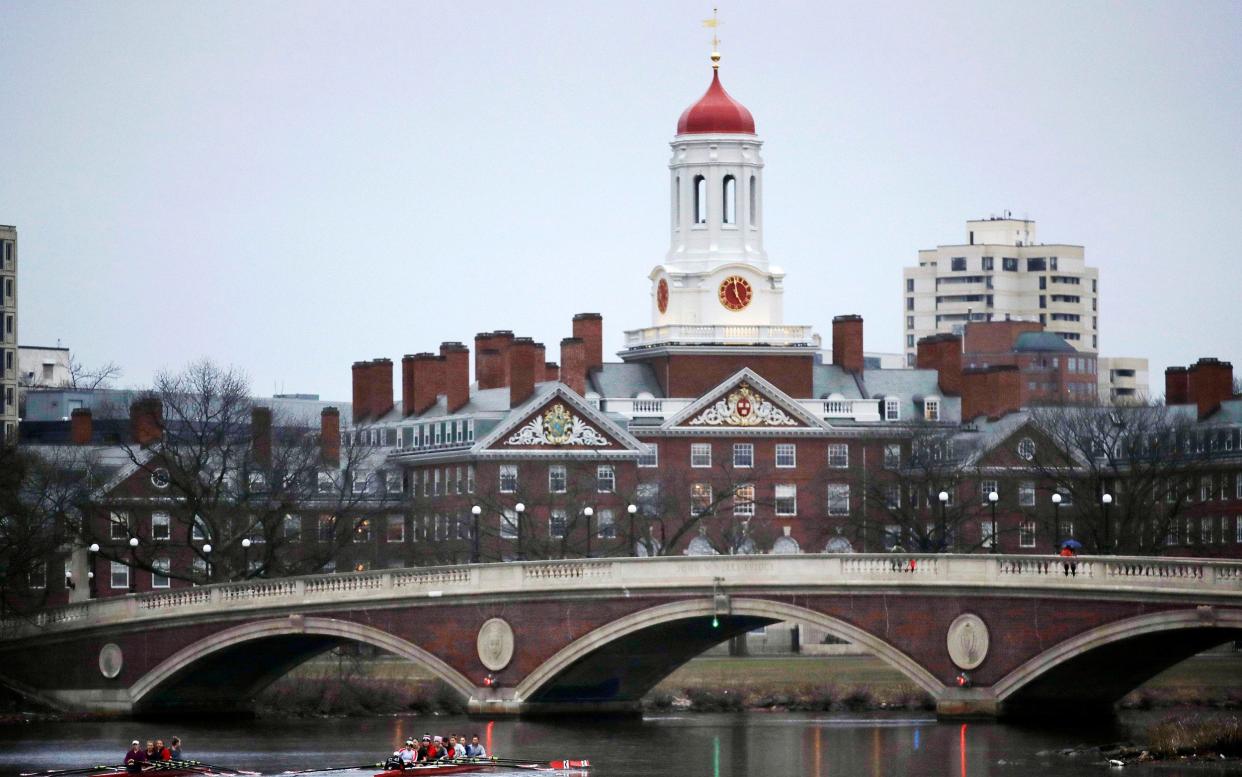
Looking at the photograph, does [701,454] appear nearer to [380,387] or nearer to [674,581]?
[380,387]

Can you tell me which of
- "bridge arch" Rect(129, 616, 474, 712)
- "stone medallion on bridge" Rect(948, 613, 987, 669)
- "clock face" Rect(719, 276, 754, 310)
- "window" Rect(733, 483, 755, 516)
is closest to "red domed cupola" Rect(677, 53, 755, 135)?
"clock face" Rect(719, 276, 754, 310)

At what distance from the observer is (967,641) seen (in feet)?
258

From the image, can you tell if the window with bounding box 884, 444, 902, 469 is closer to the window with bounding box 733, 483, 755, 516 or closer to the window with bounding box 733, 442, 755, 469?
the window with bounding box 733, 442, 755, 469

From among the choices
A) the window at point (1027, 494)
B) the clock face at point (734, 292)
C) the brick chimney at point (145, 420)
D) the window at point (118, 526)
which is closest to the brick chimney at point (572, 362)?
the clock face at point (734, 292)

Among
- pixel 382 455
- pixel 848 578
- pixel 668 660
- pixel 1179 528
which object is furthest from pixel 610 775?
pixel 382 455

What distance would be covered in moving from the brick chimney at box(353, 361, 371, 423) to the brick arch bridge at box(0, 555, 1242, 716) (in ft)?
165

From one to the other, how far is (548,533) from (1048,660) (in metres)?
46.6

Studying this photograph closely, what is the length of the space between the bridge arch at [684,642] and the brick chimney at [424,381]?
50.0 m

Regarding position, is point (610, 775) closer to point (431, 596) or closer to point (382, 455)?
point (431, 596)

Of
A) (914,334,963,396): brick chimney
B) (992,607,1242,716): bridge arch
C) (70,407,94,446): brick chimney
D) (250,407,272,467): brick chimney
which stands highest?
(914,334,963,396): brick chimney

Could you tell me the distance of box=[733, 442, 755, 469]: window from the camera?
134 m

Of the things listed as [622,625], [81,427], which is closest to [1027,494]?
[81,427]

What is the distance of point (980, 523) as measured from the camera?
125 m

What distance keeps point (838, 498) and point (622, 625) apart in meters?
52.9
